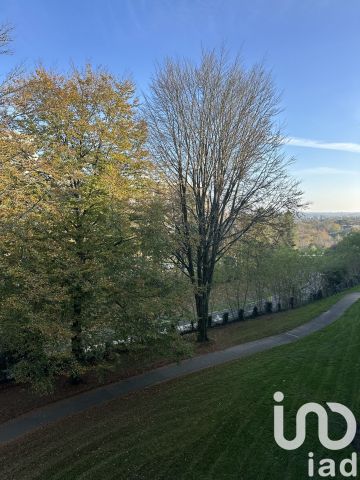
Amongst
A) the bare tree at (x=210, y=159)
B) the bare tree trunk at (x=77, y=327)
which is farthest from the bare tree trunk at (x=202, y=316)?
the bare tree trunk at (x=77, y=327)

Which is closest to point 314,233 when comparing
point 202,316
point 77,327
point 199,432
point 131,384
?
point 202,316

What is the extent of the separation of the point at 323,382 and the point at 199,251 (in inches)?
313

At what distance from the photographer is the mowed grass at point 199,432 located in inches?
221

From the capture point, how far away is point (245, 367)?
10.4 meters

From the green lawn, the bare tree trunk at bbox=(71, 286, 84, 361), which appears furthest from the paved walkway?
the bare tree trunk at bbox=(71, 286, 84, 361)

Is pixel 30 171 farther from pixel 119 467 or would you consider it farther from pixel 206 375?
pixel 206 375

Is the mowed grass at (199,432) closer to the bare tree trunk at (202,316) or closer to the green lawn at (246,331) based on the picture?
the green lawn at (246,331)

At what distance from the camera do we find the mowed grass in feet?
18.4

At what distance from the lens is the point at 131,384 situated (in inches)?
418

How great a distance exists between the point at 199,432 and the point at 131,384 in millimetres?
4551

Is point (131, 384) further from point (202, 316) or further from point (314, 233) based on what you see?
point (314, 233)

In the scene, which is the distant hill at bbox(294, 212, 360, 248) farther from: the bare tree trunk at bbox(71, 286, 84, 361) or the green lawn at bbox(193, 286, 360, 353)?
the bare tree trunk at bbox(71, 286, 84, 361)

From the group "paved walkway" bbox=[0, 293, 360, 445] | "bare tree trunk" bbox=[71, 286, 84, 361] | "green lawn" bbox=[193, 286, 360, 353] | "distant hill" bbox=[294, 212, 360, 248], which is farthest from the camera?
"distant hill" bbox=[294, 212, 360, 248]

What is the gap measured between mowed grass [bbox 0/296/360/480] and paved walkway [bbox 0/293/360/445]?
24.3 inches
